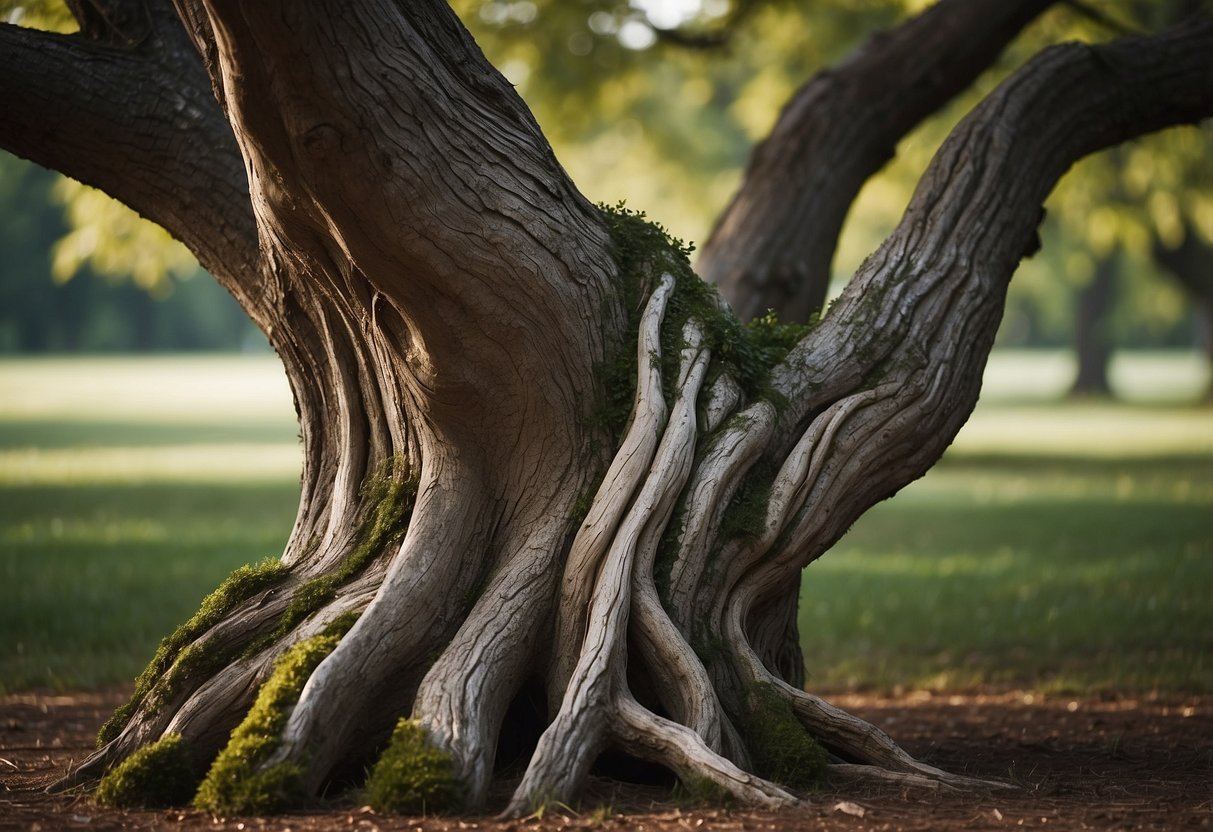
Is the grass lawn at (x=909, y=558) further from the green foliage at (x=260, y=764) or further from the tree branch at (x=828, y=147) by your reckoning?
Result: the green foliage at (x=260, y=764)

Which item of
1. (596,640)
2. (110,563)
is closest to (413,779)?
(596,640)

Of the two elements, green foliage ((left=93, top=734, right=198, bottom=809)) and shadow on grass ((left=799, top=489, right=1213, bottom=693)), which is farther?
shadow on grass ((left=799, top=489, right=1213, bottom=693))

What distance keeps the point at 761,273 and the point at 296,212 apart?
381 centimetres

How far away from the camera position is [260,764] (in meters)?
4.21

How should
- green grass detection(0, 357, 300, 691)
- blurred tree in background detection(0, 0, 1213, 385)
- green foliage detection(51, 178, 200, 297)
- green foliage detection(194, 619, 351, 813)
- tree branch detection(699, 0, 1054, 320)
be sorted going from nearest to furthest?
green foliage detection(194, 619, 351, 813) → tree branch detection(699, 0, 1054, 320) → green grass detection(0, 357, 300, 691) → green foliage detection(51, 178, 200, 297) → blurred tree in background detection(0, 0, 1213, 385)

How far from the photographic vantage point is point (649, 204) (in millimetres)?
32688

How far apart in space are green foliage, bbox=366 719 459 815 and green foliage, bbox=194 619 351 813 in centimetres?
28

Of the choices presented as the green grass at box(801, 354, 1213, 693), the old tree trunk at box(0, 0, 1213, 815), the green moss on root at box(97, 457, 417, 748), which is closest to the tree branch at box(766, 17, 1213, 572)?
the old tree trunk at box(0, 0, 1213, 815)

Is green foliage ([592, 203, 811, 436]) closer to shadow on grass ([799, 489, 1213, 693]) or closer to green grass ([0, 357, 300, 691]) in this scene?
shadow on grass ([799, 489, 1213, 693])

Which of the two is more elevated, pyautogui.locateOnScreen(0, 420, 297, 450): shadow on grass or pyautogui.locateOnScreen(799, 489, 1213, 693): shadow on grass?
pyautogui.locateOnScreen(0, 420, 297, 450): shadow on grass

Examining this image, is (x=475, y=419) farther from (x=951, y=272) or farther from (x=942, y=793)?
(x=951, y=272)

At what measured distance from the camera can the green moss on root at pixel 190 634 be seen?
4898 mm

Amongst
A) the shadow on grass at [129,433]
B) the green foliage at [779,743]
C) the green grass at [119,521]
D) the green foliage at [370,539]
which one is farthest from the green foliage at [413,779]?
the shadow on grass at [129,433]

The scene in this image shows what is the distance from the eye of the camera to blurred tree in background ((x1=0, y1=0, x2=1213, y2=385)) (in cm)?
1305
